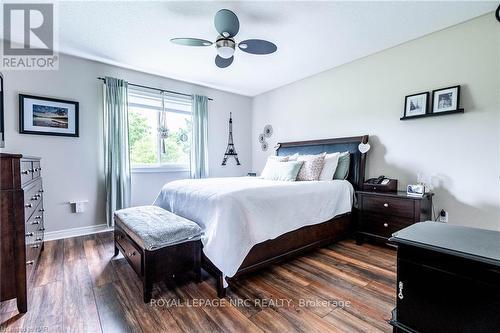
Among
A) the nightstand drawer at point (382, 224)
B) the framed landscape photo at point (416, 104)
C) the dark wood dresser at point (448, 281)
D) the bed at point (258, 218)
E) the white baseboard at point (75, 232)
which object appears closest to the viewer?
the dark wood dresser at point (448, 281)

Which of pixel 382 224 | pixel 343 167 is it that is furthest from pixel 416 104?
pixel 382 224

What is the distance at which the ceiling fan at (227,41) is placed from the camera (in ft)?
6.70

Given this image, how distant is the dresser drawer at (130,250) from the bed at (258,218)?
51cm

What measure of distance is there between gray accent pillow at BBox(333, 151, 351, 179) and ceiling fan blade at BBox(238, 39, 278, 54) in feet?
5.98

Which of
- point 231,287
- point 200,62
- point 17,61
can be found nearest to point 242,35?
point 200,62

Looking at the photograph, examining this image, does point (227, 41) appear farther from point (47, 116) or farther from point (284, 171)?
point (47, 116)

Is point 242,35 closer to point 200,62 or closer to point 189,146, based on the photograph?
point 200,62

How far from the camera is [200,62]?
3430mm

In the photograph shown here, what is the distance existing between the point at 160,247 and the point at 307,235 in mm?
1556

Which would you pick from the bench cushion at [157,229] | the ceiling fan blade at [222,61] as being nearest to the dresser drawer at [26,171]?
the bench cushion at [157,229]

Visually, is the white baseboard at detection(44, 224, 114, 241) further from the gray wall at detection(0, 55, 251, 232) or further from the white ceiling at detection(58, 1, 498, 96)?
the white ceiling at detection(58, 1, 498, 96)

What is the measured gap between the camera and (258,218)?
200 centimetres

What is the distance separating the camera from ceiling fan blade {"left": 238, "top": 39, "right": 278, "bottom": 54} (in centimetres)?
224

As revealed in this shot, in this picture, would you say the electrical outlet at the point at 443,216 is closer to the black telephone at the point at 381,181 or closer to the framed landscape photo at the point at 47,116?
the black telephone at the point at 381,181
